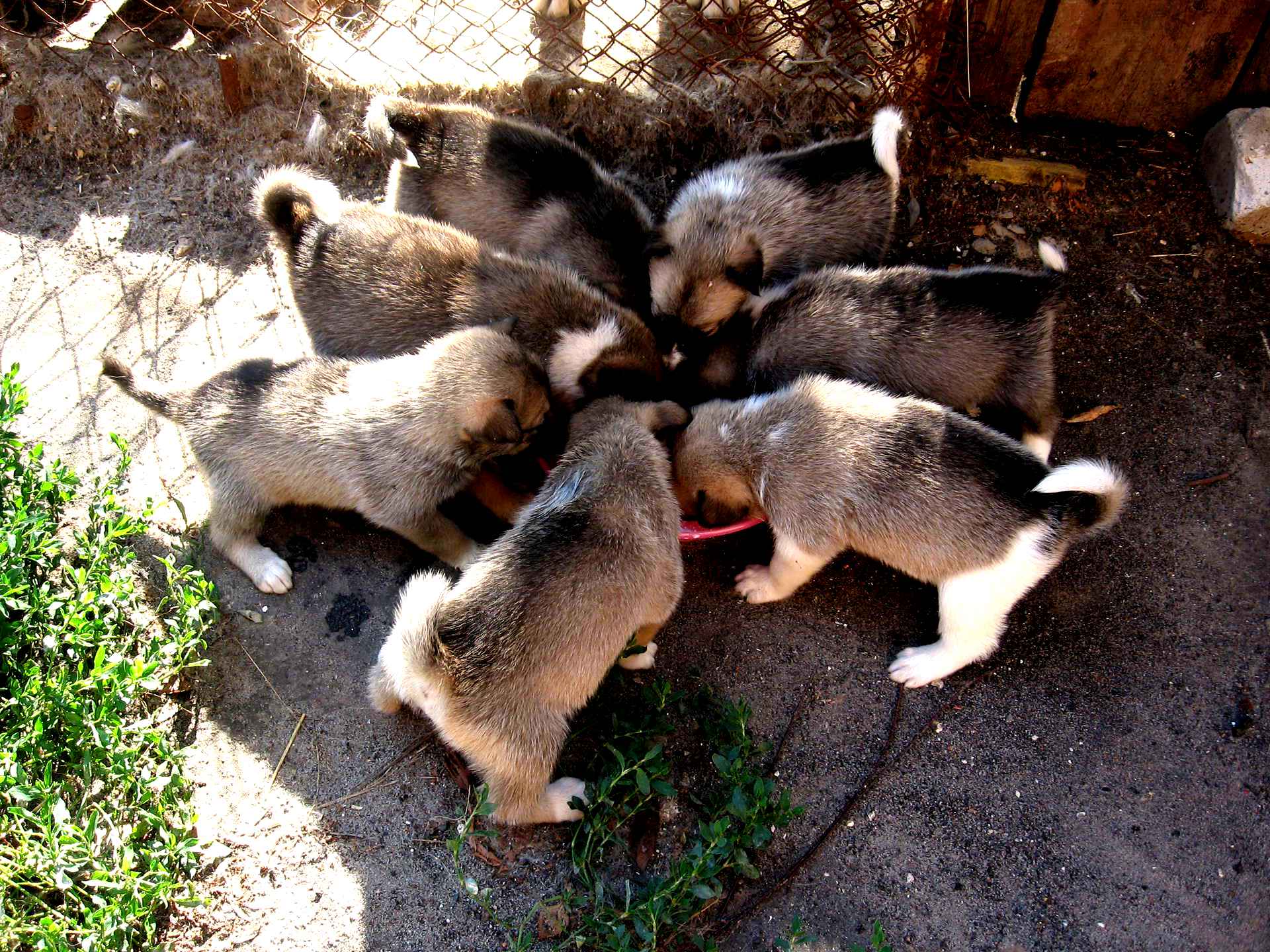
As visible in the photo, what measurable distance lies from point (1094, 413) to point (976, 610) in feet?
4.82

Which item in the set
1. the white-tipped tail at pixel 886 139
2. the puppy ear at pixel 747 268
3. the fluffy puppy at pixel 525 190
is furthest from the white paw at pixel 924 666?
the white-tipped tail at pixel 886 139

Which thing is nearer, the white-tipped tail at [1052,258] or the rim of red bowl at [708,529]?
the rim of red bowl at [708,529]

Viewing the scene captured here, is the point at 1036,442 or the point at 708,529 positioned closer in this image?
the point at 708,529

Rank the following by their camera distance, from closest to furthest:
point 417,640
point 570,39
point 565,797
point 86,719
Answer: point 417,640
point 86,719
point 565,797
point 570,39

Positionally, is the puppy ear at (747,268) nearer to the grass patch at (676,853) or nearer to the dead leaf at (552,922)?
the grass patch at (676,853)

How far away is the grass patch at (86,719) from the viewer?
306cm

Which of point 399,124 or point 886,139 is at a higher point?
point 886,139

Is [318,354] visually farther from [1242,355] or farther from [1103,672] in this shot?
[1242,355]

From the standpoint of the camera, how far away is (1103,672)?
393cm

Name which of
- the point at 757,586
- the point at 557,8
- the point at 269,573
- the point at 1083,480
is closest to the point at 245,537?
the point at 269,573

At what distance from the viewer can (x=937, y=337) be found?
4.09 meters

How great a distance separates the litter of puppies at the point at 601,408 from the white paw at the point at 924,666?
0.01 m

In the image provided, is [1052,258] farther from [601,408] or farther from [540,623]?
[540,623]

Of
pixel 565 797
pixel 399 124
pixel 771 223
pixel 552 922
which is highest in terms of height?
pixel 399 124
